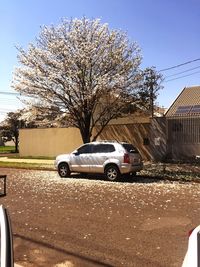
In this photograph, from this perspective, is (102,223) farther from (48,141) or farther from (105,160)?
(48,141)

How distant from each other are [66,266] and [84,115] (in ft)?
58.3

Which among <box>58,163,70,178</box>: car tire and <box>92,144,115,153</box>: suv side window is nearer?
<box>92,144,115,153</box>: suv side window

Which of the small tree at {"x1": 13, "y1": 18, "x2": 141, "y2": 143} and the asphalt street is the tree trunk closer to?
the small tree at {"x1": 13, "y1": 18, "x2": 141, "y2": 143}

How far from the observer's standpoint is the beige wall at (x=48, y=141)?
31.7m

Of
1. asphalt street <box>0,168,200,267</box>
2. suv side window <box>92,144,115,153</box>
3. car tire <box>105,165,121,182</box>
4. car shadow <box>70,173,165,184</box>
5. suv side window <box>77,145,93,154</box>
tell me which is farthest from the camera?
suv side window <box>77,145,93,154</box>

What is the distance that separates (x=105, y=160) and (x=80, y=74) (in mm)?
6879

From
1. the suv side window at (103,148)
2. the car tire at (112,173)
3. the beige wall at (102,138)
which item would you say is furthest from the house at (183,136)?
the car tire at (112,173)

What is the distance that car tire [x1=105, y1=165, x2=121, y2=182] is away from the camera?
17.7 meters

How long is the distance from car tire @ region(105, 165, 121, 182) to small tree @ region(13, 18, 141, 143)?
19.7 feet

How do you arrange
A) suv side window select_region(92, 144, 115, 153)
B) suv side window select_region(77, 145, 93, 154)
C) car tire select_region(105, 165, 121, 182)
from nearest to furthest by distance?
car tire select_region(105, 165, 121, 182)
suv side window select_region(92, 144, 115, 153)
suv side window select_region(77, 145, 93, 154)

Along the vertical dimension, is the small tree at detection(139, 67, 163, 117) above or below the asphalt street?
above

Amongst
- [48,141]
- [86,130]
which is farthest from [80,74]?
[48,141]

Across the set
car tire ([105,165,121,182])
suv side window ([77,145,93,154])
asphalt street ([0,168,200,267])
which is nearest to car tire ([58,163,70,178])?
suv side window ([77,145,93,154])

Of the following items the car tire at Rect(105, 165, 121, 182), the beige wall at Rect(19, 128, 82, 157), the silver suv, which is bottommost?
the car tire at Rect(105, 165, 121, 182)
